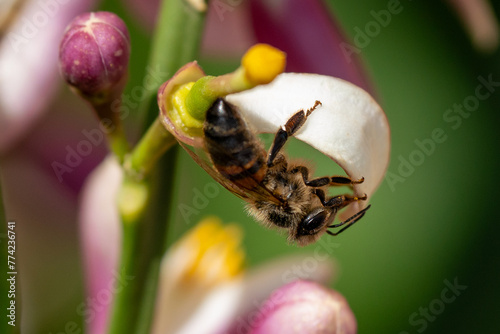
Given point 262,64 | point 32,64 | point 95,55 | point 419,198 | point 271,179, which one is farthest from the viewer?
point 419,198

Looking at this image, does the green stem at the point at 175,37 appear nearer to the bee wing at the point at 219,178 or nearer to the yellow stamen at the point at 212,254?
the bee wing at the point at 219,178

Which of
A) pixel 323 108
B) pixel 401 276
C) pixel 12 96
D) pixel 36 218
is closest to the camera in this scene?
pixel 323 108

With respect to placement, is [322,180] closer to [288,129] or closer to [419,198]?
[288,129]

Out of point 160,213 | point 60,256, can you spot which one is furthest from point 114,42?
point 60,256

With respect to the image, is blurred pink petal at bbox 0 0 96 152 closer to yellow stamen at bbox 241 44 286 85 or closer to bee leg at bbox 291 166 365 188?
bee leg at bbox 291 166 365 188

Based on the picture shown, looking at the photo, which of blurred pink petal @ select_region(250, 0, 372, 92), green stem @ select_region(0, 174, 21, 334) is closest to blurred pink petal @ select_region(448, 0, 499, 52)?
blurred pink petal @ select_region(250, 0, 372, 92)

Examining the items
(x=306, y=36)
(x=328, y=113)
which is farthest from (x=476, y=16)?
(x=328, y=113)

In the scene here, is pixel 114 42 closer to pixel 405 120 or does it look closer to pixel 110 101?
pixel 110 101
